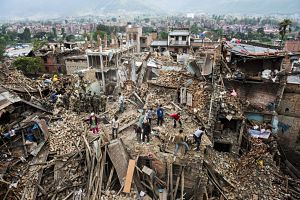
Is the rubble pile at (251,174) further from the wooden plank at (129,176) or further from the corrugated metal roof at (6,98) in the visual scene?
the corrugated metal roof at (6,98)

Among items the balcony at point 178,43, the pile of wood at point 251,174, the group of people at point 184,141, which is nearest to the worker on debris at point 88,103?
Result: the group of people at point 184,141

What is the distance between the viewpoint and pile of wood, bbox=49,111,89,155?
1136cm

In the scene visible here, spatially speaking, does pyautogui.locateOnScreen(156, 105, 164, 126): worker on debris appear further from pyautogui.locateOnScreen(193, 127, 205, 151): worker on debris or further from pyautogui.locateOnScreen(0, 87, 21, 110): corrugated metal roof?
pyautogui.locateOnScreen(0, 87, 21, 110): corrugated metal roof

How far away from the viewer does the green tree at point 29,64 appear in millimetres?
34688

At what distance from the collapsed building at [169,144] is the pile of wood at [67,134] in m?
0.06

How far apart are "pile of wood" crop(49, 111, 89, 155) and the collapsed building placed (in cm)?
6

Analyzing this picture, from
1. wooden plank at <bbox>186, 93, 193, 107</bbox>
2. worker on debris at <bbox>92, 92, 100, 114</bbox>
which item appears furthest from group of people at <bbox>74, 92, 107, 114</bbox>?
wooden plank at <bbox>186, 93, 193, 107</bbox>

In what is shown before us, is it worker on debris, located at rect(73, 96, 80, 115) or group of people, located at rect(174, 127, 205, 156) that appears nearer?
group of people, located at rect(174, 127, 205, 156)

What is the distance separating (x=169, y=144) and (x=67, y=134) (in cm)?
581

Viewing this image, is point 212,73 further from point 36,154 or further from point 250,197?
point 36,154

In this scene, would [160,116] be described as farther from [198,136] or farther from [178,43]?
[178,43]

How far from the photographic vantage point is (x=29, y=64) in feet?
114

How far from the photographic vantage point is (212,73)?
48.0 feet

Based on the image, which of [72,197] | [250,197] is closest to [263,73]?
[250,197]
